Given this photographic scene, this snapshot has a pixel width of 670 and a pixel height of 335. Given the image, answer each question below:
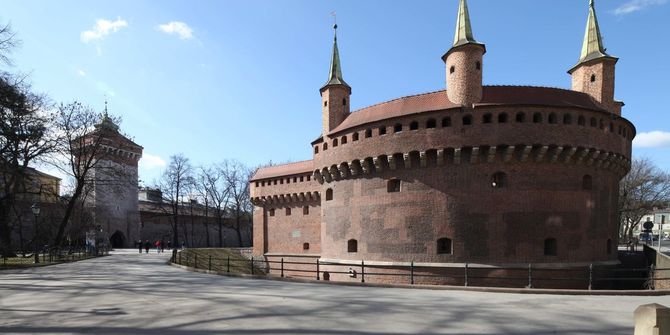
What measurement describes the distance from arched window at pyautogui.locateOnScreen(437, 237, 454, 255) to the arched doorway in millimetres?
41886

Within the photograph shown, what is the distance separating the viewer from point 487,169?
19562mm

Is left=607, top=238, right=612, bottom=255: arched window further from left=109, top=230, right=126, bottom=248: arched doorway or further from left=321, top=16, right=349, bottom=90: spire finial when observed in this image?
left=109, top=230, right=126, bottom=248: arched doorway

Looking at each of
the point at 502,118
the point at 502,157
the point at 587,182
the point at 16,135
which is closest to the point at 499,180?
the point at 502,157

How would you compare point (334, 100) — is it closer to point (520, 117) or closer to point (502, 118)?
point (502, 118)

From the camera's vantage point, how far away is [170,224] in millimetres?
56594

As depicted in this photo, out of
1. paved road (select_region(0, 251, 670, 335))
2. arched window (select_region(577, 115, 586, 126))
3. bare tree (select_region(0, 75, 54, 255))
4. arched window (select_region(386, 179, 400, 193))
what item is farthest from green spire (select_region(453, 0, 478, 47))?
bare tree (select_region(0, 75, 54, 255))

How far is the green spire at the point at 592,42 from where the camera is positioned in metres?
22.1

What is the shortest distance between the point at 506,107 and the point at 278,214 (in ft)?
69.8

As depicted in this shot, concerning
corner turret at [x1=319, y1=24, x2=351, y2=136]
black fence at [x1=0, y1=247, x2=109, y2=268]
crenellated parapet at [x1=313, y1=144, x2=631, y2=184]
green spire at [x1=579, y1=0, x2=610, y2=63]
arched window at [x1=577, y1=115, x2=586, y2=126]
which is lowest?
black fence at [x1=0, y1=247, x2=109, y2=268]

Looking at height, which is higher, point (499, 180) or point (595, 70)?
point (595, 70)

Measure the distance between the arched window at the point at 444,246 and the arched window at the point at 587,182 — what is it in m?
7.20

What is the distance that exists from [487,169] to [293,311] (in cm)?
1331

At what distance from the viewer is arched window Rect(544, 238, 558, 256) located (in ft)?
63.6

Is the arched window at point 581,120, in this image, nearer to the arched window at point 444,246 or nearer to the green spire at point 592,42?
the green spire at point 592,42
